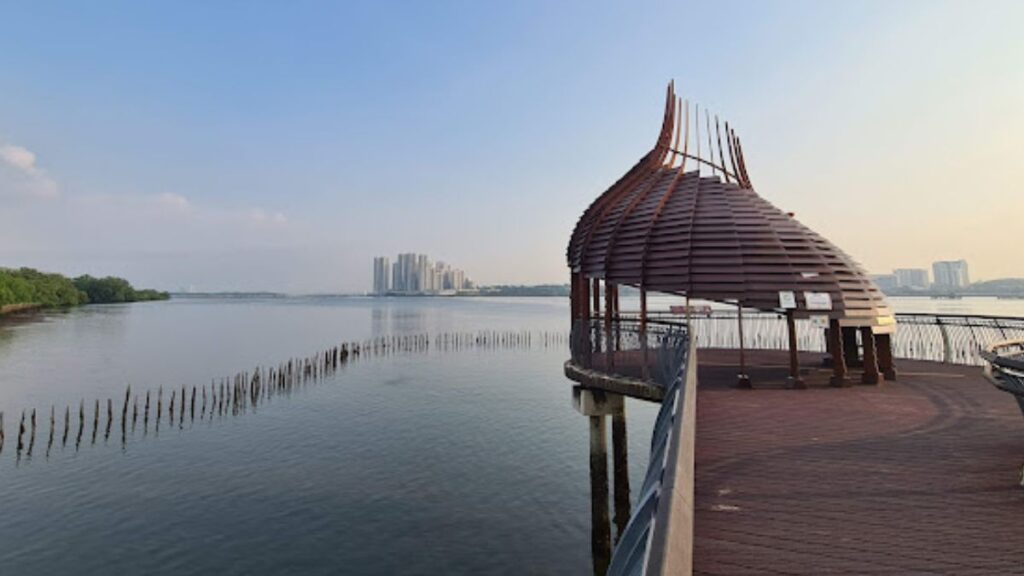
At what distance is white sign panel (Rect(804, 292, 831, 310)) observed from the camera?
14.1 metres

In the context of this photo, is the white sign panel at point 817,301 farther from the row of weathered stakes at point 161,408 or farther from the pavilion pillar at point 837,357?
the row of weathered stakes at point 161,408

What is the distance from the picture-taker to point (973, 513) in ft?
18.1

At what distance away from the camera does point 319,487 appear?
1923 centimetres

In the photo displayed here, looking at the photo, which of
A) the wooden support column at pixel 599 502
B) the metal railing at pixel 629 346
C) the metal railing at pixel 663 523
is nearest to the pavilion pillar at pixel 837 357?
the metal railing at pixel 629 346

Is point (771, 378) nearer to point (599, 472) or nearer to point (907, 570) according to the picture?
point (599, 472)

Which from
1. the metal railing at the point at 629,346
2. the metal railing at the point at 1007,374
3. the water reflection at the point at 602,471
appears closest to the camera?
the metal railing at the point at 1007,374

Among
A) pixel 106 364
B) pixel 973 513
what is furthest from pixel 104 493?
pixel 106 364

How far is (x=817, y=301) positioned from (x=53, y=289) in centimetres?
17840

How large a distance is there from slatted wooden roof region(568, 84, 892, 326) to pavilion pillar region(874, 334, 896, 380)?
0.68m

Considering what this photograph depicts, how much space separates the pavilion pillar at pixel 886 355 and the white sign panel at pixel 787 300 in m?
3.67

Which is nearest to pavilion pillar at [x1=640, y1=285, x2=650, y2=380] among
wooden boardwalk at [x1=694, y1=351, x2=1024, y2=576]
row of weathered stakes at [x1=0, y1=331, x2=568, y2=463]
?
wooden boardwalk at [x1=694, y1=351, x2=1024, y2=576]

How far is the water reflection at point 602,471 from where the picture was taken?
15.5m

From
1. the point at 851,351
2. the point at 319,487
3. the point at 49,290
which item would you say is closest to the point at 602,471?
the point at 851,351

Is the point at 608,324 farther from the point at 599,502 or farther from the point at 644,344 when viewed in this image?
the point at 599,502
